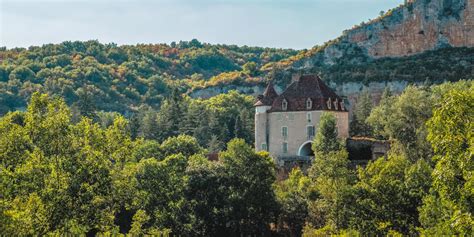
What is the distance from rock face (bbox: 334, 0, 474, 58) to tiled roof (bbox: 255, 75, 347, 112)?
183 feet

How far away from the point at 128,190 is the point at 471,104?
59.6ft

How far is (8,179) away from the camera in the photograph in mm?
32062

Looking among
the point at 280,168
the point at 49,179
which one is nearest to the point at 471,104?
the point at 49,179

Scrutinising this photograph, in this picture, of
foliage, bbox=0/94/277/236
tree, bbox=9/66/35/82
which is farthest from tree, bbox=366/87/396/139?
tree, bbox=9/66/35/82

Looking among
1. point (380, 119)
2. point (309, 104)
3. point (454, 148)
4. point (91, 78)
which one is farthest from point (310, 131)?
point (91, 78)

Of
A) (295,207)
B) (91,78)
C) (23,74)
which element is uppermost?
(23,74)

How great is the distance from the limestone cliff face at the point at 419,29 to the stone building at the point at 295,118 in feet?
185

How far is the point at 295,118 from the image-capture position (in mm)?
69125

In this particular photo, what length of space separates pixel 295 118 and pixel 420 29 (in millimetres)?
60792

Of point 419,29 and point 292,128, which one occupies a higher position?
point 419,29

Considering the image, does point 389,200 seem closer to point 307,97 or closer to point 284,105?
point 307,97

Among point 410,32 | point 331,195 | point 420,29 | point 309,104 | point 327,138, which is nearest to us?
point 331,195

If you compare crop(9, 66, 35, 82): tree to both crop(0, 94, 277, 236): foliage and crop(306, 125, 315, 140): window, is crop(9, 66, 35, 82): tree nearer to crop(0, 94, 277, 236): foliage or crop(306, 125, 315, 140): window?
crop(306, 125, 315, 140): window

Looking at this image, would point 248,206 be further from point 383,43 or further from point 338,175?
point 383,43
